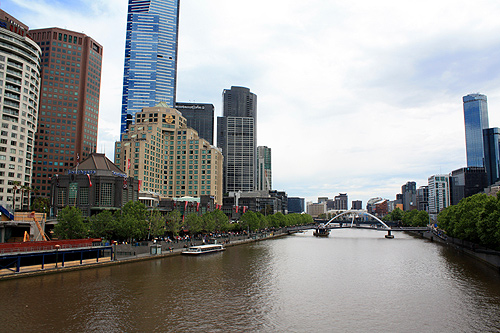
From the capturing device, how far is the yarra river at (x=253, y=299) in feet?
130

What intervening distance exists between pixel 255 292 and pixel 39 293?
29258mm

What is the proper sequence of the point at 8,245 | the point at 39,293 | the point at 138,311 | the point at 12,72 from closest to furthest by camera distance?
the point at 138,311
the point at 39,293
the point at 8,245
the point at 12,72

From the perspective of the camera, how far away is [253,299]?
50656 mm

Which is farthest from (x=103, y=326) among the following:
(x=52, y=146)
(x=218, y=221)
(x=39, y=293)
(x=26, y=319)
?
(x=52, y=146)

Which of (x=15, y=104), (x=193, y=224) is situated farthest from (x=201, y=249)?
(x=15, y=104)

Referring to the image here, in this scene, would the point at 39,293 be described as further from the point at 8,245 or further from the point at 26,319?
the point at 8,245

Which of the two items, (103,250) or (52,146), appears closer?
(103,250)

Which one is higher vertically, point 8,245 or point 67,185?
point 67,185

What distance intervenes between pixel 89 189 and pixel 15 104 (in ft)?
Result: 134

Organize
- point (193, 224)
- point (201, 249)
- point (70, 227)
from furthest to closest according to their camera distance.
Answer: point (193, 224)
point (201, 249)
point (70, 227)

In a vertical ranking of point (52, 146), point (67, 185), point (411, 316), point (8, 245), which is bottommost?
point (411, 316)

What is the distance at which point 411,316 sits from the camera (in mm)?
43906

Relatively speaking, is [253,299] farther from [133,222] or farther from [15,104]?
[15,104]

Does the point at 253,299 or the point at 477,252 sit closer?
the point at 253,299
